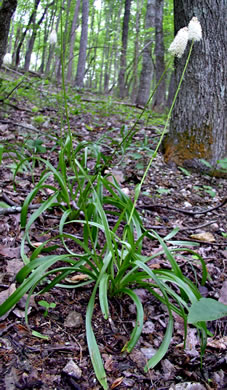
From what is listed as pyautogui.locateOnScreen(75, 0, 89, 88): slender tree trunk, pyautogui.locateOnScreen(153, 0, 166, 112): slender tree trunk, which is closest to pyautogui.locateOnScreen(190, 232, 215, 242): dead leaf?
pyautogui.locateOnScreen(153, 0, 166, 112): slender tree trunk

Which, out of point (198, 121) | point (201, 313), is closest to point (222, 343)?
point (201, 313)

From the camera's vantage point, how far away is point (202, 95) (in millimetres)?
3129

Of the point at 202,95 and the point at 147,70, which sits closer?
the point at 202,95

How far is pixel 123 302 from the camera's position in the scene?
1.47 m

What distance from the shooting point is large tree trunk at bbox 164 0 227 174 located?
298 centimetres

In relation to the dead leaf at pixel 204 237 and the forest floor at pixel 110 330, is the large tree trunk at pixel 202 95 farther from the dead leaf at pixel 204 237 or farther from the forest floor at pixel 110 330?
the dead leaf at pixel 204 237

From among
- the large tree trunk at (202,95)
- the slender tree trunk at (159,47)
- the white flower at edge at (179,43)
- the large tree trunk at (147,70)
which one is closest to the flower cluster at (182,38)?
the white flower at edge at (179,43)

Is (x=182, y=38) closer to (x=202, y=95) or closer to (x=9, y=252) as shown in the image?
(x=9, y=252)

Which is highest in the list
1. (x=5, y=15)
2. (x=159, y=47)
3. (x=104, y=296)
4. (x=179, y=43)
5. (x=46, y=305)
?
(x=159, y=47)

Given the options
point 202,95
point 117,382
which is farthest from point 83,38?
point 117,382

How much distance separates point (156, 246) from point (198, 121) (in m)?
1.81

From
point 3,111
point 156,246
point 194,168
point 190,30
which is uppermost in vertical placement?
point 190,30

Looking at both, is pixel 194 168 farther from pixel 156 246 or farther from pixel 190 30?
pixel 190 30

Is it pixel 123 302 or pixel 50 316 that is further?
pixel 123 302
